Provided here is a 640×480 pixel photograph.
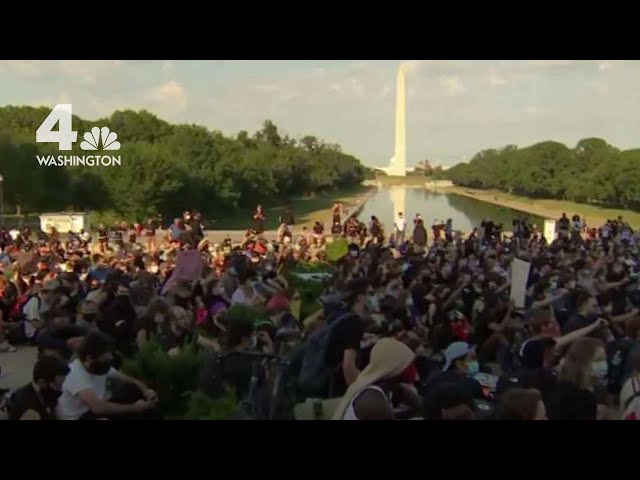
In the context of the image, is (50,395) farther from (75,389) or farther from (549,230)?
(549,230)

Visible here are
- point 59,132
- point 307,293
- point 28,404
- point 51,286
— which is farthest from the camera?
point 307,293

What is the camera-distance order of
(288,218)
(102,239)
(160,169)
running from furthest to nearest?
(288,218)
(102,239)
(160,169)

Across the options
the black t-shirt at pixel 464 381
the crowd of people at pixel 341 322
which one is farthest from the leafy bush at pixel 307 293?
the black t-shirt at pixel 464 381

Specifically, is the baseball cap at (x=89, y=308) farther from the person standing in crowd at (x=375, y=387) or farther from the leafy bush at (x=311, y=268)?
the leafy bush at (x=311, y=268)

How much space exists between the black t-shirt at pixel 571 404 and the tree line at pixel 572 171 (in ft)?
21.1

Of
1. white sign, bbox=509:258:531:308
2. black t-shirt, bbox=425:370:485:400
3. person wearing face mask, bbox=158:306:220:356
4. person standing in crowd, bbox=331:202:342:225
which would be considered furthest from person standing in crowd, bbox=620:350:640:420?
person standing in crowd, bbox=331:202:342:225

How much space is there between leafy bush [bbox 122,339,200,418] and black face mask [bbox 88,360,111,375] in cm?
Answer: 89

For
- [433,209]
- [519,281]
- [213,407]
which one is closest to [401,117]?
[519,281]

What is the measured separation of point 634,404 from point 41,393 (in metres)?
3.79

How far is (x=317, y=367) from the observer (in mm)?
5539

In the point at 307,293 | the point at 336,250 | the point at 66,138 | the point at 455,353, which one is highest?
the point at 66,138

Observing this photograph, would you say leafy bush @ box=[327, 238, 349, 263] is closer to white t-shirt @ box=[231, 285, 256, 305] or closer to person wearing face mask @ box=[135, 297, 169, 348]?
white t-shirt @ box=[231, 285, 256, 305]

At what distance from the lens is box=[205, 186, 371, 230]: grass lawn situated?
1110 cm
